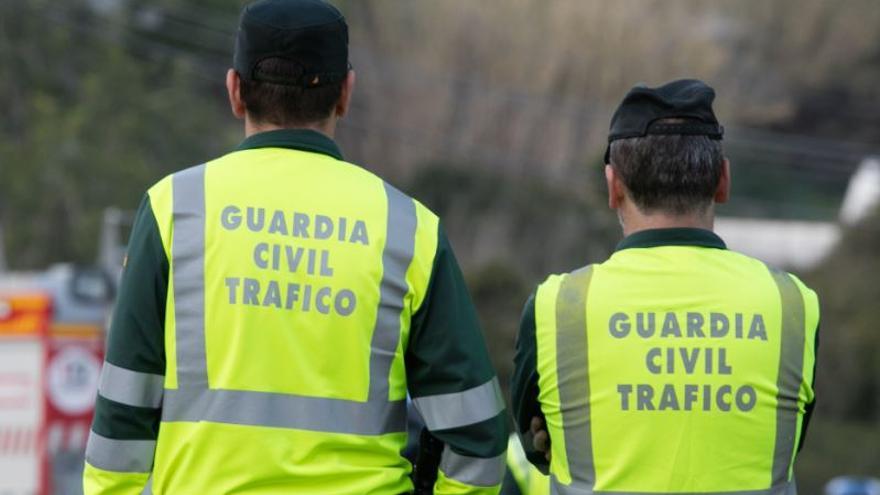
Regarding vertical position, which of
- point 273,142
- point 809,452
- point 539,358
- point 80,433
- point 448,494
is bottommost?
point 809,452

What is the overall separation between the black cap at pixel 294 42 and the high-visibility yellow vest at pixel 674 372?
681 millimetres

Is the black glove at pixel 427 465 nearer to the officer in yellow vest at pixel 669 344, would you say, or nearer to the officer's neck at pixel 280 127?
the officer in yellow vest at pixel 669 344

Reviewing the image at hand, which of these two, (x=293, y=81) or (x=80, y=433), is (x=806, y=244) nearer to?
(x=80, y=433)

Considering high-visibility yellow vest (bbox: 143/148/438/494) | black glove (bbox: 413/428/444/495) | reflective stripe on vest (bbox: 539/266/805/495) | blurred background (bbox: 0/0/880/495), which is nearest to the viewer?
high-visibility yellow vest (bbox: 143/148/438/494)

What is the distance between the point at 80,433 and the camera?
1173 centimetres

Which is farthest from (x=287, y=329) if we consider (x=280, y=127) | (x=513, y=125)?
(x=513, y=125)

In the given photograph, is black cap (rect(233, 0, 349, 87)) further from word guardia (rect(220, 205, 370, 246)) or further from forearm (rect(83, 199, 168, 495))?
forearm (rect(83, 199, 168, 495))

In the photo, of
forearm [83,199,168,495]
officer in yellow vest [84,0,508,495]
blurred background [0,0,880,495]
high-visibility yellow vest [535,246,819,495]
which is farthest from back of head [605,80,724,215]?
blurred background [0,0,880,495]

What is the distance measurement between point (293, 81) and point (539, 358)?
810 millimetres

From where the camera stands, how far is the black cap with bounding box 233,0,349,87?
12.4 ft

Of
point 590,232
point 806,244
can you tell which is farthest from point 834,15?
point 590,232

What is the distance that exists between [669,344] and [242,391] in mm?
913

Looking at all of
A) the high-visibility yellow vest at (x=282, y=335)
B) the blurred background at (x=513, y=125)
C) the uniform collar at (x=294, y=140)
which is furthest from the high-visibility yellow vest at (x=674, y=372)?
the blurred background at (x=513, y=125)

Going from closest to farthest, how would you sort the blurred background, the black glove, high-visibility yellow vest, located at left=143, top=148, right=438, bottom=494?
high-visibility yellow vest, located at left=143, top=148, right=438, bottom=494, the black glove, the blurred background
